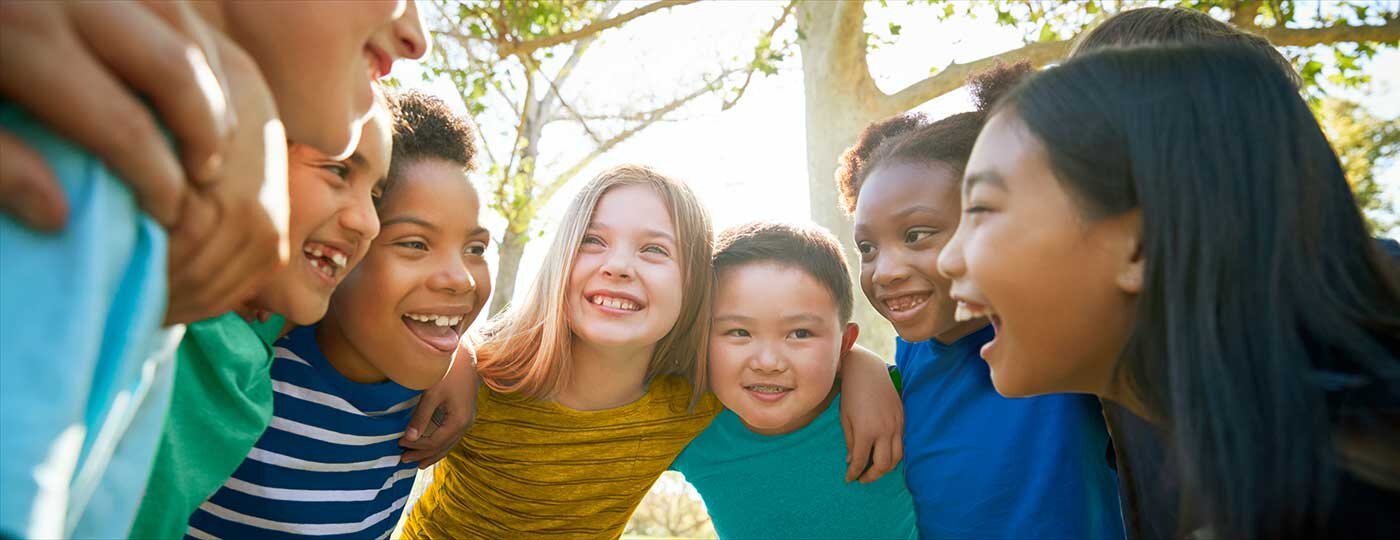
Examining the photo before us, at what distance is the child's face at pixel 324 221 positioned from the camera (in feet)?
6.15

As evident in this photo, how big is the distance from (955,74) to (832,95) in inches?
27.2

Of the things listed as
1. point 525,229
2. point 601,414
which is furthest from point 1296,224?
point 525,229

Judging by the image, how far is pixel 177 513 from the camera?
191cm

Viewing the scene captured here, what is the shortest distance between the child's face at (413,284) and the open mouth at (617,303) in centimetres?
53

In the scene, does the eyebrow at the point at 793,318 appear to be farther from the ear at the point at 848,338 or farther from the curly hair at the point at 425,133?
the curly hair at the point at 425,133

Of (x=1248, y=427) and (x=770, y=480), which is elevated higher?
(x=770, y=480)

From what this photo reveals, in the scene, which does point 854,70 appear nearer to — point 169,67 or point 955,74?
point 955,74

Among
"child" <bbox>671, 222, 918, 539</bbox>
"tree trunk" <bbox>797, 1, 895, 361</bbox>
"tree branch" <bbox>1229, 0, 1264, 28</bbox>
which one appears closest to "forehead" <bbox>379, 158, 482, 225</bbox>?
"child" <bbox>671, 222, 918, 539</bbox>

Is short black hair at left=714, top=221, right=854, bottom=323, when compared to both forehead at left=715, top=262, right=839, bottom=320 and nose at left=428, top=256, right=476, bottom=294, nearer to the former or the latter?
forehead at left=715, top=262, right=839, bottom=320

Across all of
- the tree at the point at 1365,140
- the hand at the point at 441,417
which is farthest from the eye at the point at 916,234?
the tree at the point at 1365,140

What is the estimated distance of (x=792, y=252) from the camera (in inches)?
121

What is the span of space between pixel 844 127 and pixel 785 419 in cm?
289

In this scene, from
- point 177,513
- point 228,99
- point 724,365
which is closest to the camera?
point 228,99

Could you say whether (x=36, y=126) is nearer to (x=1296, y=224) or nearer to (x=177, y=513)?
(x=177, y=513)
